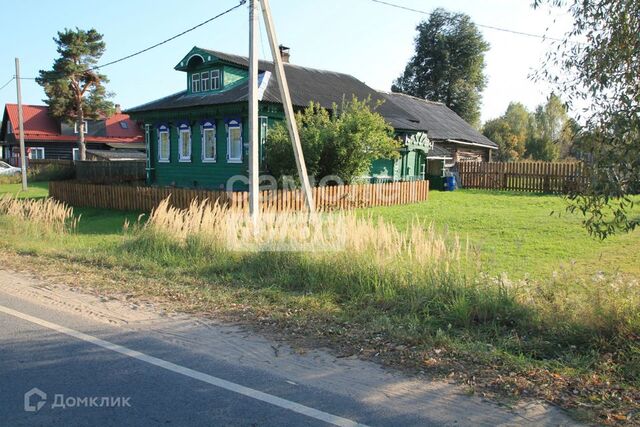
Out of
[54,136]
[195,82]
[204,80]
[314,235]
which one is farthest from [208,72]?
[54,136]

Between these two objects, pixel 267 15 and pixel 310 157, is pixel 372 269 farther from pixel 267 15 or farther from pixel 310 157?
pixel 310 157

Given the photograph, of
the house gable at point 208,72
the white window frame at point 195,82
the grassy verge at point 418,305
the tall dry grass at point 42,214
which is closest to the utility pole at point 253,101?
the grassy verge at point 418,305

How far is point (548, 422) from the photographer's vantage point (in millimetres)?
3781

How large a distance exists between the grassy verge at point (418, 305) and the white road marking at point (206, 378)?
1.23m

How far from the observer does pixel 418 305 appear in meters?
6.26

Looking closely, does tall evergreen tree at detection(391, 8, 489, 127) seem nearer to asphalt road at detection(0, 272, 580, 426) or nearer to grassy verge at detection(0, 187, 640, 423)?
grassy verge at detection(0, 187, 640, 423)

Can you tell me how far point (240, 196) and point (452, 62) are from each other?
4845 cm

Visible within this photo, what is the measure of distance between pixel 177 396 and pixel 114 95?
48.3 metres

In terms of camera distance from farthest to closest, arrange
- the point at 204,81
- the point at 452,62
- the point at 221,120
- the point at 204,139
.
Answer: the point at 452,62 → the point at 204,81 → the point at 204,139 → the point at 221,120

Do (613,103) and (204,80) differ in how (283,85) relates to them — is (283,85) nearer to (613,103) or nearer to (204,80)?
(613,103)

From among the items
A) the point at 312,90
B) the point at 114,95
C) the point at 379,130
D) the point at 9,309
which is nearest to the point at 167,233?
the point at 9,309

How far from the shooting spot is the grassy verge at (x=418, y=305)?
462 cm

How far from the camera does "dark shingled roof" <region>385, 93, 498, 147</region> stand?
33281mm

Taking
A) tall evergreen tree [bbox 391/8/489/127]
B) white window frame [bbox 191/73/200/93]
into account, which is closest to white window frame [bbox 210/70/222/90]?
white window frame [bbox 191/73/200/93]
